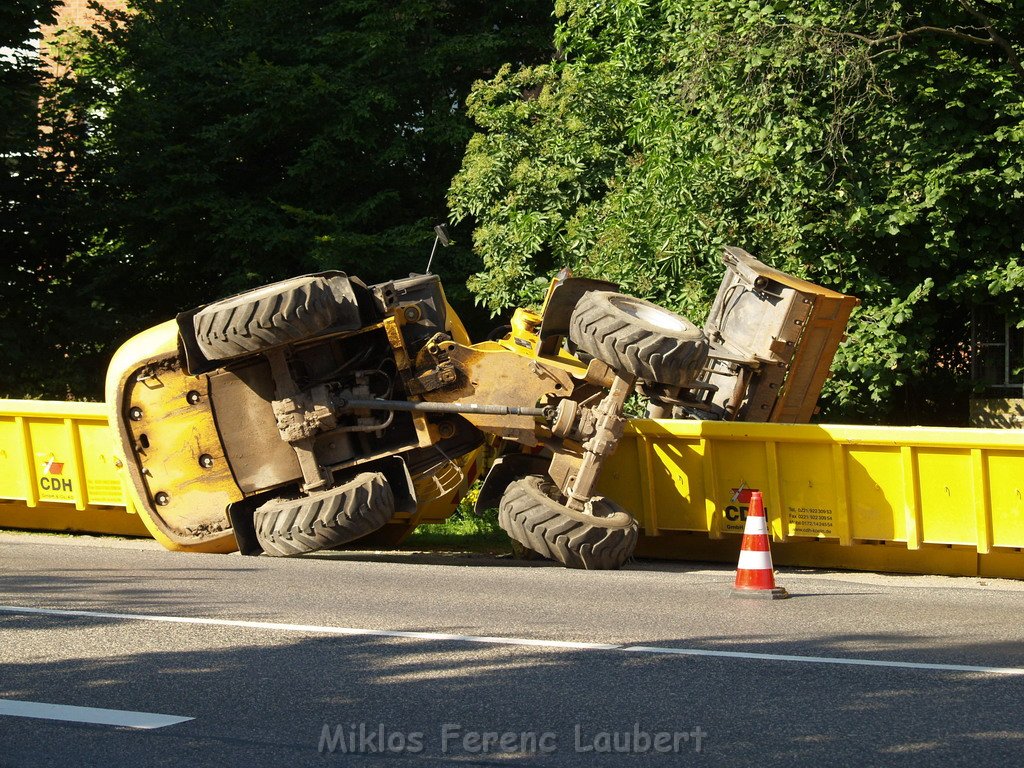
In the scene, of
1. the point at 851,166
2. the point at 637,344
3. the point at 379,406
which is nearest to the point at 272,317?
the point at 379,406

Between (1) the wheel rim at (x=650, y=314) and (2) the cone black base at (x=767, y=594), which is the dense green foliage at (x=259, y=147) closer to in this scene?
(1) the wheel rim at (x=650, y=314)

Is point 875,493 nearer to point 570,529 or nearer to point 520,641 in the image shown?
point 570,529

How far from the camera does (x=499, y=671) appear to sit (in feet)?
19.1

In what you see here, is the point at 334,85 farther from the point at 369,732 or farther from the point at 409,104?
the point at 369,732

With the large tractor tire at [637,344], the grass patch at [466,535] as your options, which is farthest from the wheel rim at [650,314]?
the grass patch at [466,535]

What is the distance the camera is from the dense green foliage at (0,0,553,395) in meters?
21.8

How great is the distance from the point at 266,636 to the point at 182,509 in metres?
4.43

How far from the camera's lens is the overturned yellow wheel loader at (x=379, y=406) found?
9992 mm

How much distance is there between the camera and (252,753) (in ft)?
15.2

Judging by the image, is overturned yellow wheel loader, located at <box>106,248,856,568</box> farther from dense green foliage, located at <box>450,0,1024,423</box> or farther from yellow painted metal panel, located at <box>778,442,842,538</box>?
dense green foliage, located at <box>450,0,1024,423</box>

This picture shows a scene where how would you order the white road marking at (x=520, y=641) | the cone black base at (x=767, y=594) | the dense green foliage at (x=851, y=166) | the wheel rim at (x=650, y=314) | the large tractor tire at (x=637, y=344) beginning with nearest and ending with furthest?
1. the white road marking at (x=520, y=641)
2. the cone black base at (x=767, y=594)
3. the large tractor tire at (x=637, y=344)
4. the wheel rim at (x=650, y=314)
5. the dense green foliage at (x=851, y=166)

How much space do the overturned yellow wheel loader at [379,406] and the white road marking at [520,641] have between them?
294 centimetres

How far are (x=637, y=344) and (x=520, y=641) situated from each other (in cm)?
366

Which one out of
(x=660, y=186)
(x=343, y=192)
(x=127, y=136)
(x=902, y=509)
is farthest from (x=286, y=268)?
(x=902, y=509)
